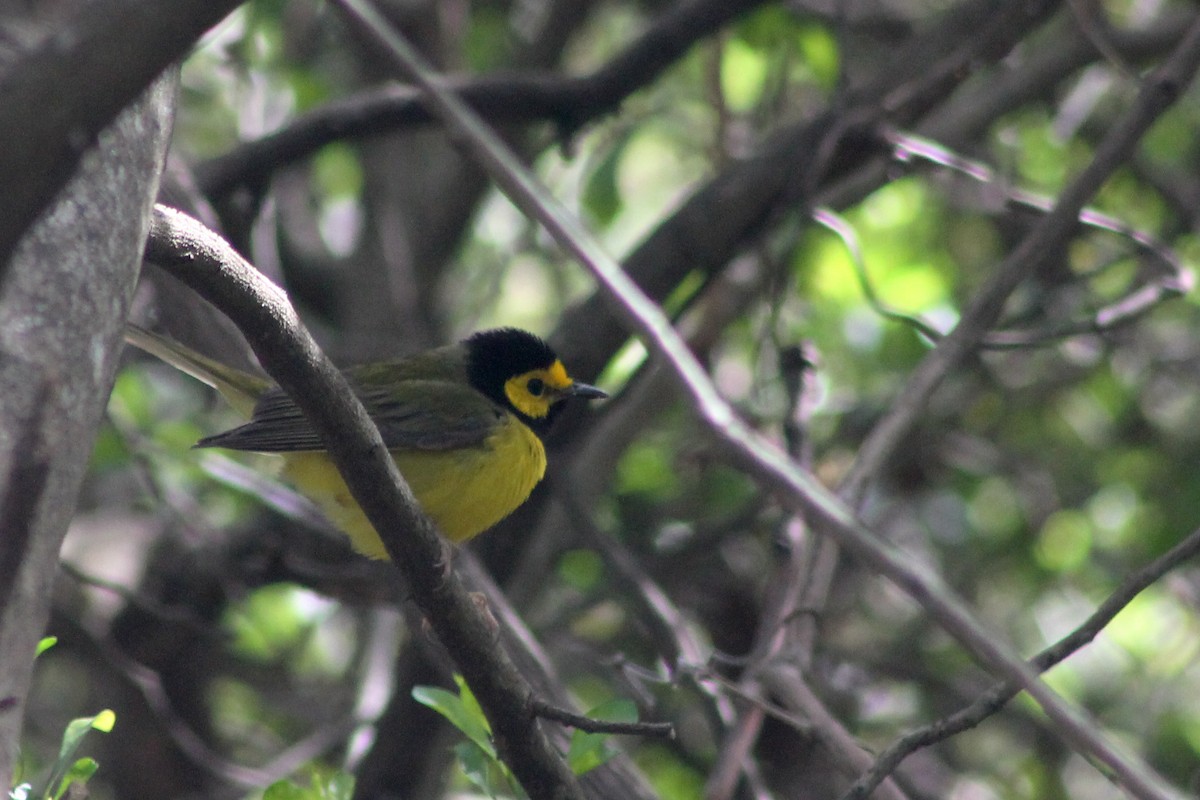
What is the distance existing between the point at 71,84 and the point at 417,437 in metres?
3.05

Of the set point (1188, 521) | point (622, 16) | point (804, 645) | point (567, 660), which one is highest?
point (622, 16)

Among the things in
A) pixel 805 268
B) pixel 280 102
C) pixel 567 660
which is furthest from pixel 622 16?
pixel 567 660

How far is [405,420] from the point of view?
14.7 feet

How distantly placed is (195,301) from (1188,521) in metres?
3.91

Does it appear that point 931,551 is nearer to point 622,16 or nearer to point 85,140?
point 622,16

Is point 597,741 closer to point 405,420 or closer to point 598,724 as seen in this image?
point 598,724

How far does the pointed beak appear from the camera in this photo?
4.91 m

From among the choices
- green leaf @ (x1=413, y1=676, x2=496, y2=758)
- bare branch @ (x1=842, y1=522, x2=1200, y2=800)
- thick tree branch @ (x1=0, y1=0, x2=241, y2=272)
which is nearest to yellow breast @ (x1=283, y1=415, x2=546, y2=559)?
green leaf @ (x1=413, y1=676, x2=496, y2=758)

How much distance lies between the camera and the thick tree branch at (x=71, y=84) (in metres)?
1.43

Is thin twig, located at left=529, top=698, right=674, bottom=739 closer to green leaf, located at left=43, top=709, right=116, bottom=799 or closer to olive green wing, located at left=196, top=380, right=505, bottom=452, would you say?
green leaf, located at left=43, top=709, right=116, bottom=799

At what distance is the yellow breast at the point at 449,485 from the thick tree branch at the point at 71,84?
9.11ft

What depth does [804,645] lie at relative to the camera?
12.9 feet

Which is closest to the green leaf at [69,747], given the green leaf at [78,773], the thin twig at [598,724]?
the green leaf at [78,773]

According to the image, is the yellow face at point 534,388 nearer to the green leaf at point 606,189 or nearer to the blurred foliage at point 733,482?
the blurred foliage at point 733,482
